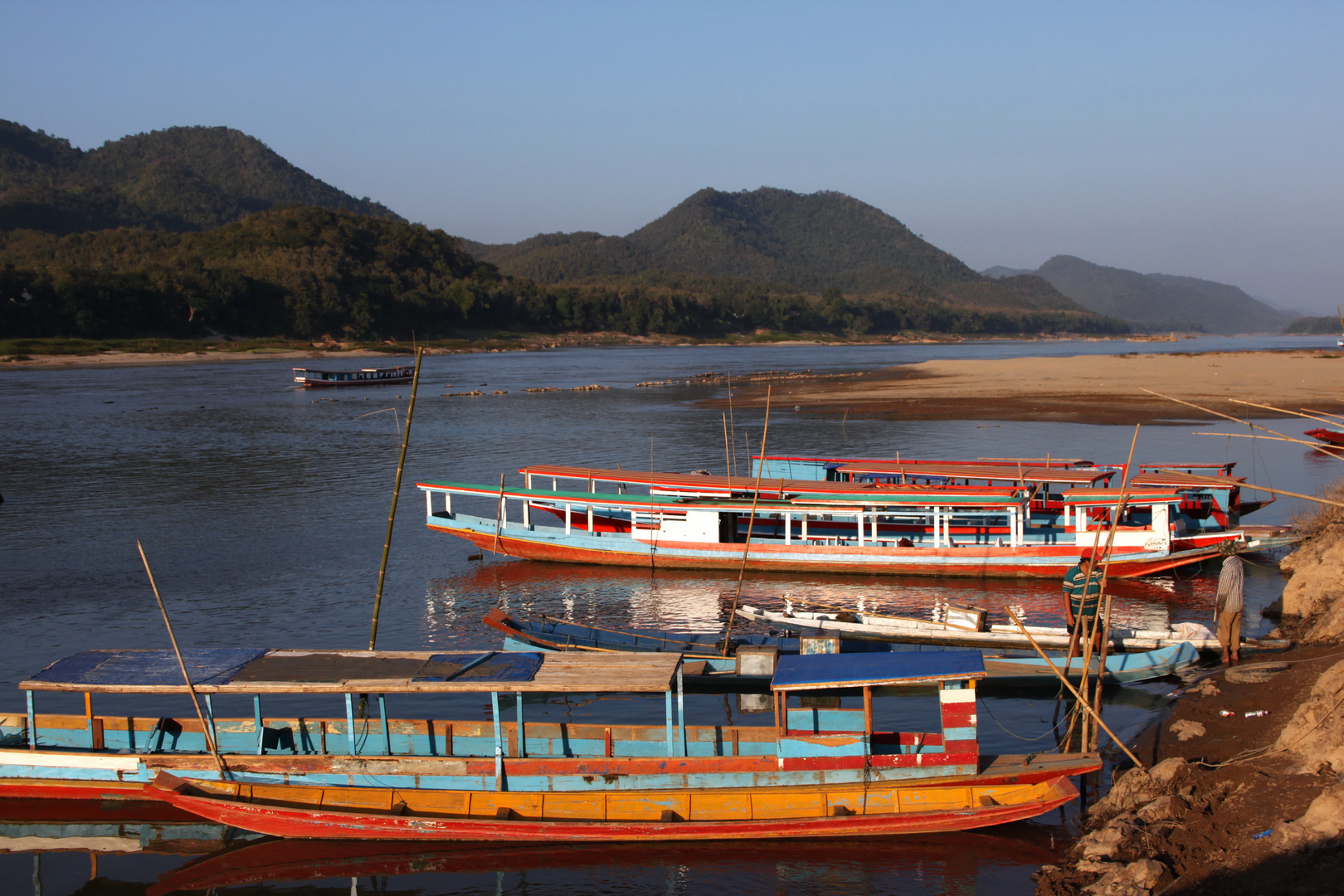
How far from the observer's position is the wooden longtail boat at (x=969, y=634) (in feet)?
52.1

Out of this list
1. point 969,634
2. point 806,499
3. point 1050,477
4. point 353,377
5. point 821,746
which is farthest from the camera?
point 353,377

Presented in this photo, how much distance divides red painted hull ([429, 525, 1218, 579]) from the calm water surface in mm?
337

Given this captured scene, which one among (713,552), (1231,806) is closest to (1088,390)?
(713,552)

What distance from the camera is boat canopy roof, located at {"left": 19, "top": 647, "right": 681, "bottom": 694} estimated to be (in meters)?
10.9

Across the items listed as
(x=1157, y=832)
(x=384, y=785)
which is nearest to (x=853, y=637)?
(x=1157, y=832)

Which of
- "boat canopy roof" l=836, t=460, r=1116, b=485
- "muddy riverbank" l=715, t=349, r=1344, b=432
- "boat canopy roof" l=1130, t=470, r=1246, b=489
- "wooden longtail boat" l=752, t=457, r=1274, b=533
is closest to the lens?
"boat canopy roof" l=1130, t=470, r=1246, b=489

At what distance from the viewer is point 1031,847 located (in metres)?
11.0

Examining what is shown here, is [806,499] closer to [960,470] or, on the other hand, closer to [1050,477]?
[960,470]

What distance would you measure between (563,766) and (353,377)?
259 ft

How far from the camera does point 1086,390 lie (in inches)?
2427

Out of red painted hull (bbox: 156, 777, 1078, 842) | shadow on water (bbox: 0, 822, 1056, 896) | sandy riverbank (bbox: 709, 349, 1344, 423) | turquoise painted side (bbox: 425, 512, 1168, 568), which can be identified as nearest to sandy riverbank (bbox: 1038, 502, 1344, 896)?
red painted hull (bbox: 156, 777, 1078, 842)

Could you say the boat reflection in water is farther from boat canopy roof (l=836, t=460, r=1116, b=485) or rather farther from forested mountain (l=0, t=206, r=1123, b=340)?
forested mountain (l=0, t=206, r=1123, b=340)

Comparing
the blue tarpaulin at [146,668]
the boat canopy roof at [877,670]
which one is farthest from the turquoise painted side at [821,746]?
the blue tarpaulin at [146,668]

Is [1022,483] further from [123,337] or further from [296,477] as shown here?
[123,337]
